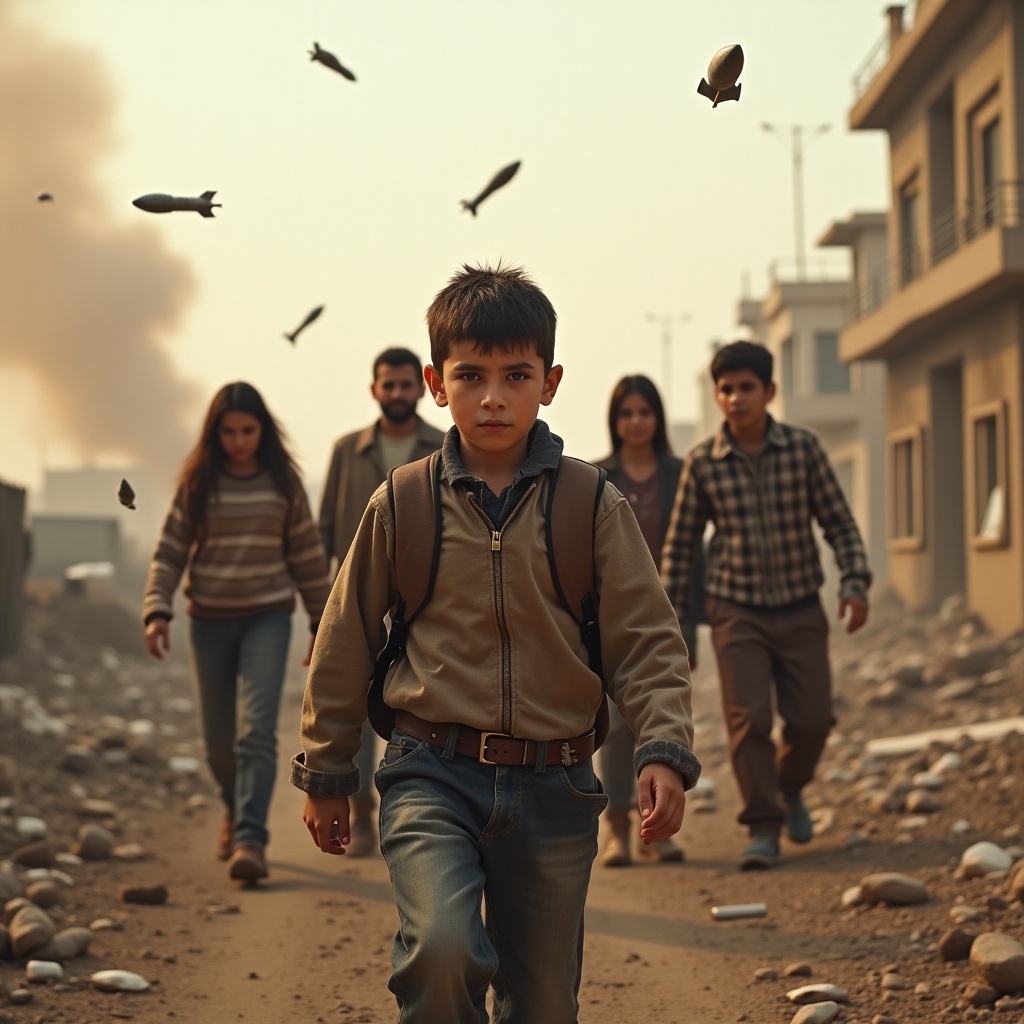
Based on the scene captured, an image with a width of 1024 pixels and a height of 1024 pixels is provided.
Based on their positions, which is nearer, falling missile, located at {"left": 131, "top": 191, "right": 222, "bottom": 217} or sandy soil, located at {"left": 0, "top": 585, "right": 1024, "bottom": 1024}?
falling missile, located at {"left": 131, "top": 191, "right": 222, "bottom": 217}

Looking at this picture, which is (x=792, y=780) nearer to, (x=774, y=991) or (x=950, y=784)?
(x=950, y=784)

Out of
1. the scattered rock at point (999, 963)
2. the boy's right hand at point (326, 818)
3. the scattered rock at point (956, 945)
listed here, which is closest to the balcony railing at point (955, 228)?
the scattered rock at point (956, 945)

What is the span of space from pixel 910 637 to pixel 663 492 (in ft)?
42.3

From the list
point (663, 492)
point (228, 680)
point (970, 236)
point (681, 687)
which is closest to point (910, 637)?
point (970, 236)

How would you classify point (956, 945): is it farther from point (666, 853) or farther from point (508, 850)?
point (508, 850)

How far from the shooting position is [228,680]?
720cm

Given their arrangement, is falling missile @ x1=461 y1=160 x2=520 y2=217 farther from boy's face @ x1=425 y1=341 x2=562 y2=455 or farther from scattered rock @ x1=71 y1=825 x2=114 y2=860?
scattered rock @ x1=71 y1=825 x2=114 y2=860

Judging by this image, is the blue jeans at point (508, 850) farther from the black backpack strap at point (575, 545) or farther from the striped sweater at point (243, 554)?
the striped sweater at point (243, 554)

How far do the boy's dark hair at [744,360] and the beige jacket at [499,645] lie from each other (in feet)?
12.1

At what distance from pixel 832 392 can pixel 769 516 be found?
33696mm

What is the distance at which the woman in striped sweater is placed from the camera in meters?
7.08

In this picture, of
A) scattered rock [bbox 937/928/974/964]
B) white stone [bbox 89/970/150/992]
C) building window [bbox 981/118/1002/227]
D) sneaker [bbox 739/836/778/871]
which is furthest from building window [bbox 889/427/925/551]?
white stone [bbox 89/970/150/992]

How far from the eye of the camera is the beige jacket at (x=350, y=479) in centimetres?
779

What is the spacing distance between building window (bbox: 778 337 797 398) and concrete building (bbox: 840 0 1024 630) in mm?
14467
